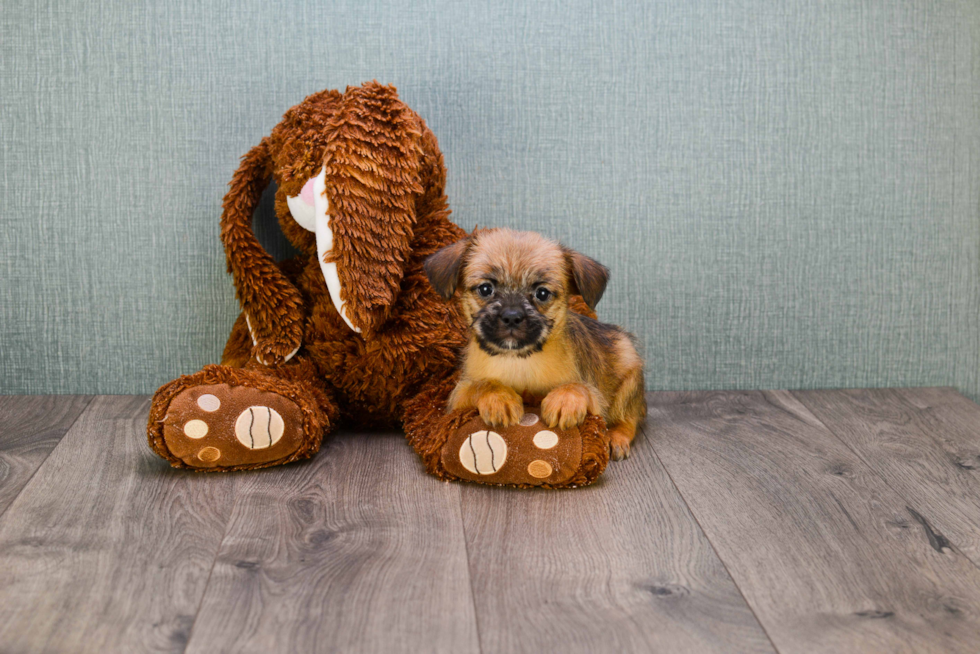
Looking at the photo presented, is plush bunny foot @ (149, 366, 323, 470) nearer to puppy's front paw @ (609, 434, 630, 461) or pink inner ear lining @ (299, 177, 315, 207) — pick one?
pink inner ear lining @ (299, 177, 315, 207)

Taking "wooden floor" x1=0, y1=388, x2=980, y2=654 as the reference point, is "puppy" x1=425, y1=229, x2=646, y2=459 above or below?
above

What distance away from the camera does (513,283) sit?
1.66m

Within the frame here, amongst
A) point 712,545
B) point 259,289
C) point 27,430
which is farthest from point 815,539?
point 27,430

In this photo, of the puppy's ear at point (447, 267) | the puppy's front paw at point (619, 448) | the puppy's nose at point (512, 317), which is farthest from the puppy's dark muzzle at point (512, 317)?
the puppy's front paw at point (619, 448)

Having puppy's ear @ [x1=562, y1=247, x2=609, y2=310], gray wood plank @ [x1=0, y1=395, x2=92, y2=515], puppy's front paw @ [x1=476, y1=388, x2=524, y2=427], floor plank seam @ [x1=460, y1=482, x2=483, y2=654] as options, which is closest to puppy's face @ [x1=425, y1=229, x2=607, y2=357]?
puppy's ear @ [x1=562, y1=247, x2=609, y2=310]

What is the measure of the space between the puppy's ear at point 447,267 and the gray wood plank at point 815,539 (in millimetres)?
629

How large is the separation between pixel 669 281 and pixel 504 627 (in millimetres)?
1347

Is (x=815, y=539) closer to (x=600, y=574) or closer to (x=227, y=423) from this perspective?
(x=600, y=574)

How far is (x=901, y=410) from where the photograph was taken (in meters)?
2.29

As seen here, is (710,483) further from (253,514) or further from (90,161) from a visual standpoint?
(90,161)

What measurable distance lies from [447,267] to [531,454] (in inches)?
16.1

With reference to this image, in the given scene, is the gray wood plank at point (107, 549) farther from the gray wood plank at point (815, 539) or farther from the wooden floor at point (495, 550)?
the gray wood plank at point (815, 539)

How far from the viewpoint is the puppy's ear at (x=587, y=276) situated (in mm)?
1712

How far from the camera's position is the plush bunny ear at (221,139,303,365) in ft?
6.50
